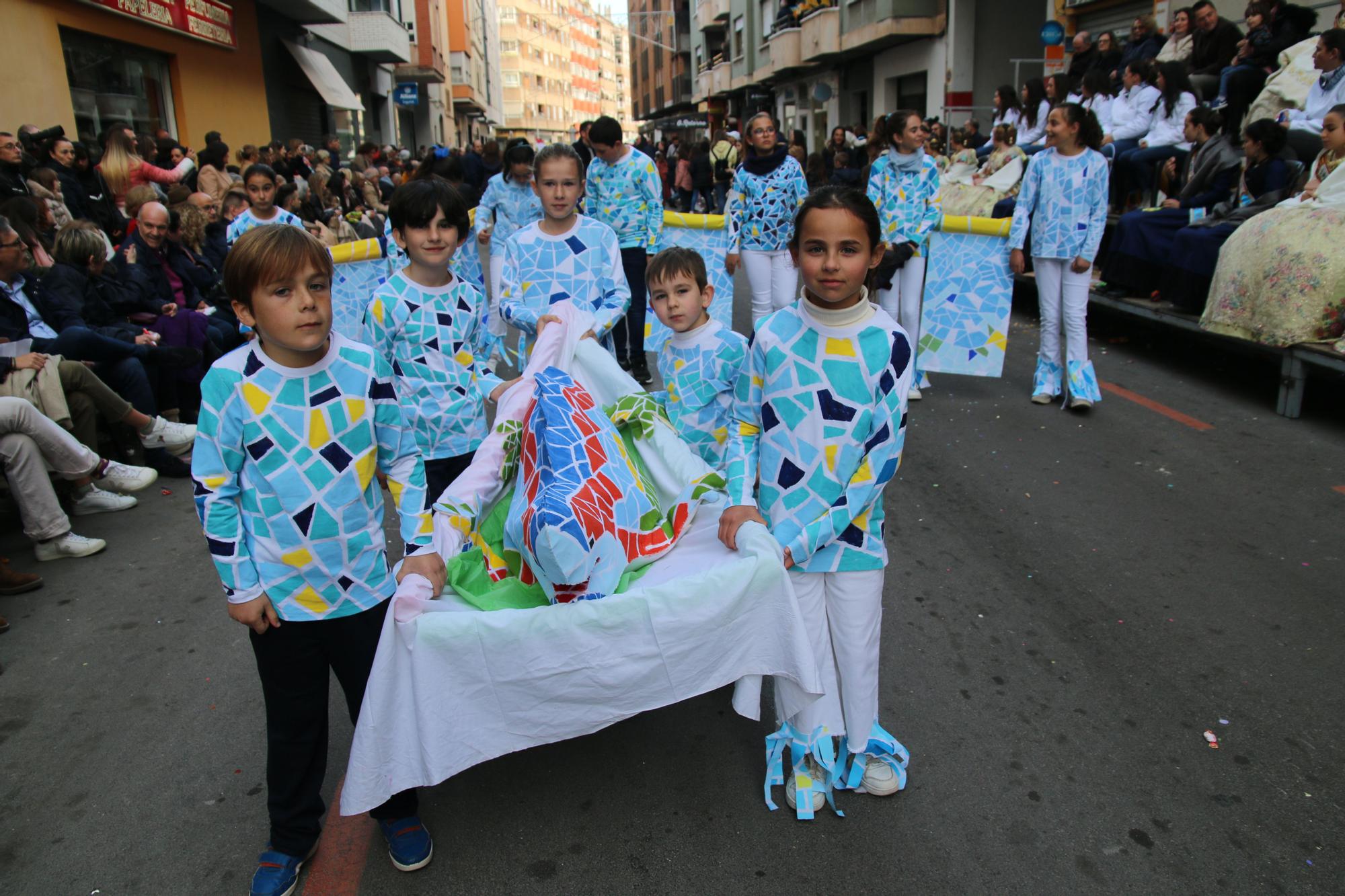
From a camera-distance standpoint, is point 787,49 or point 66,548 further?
point 787,49

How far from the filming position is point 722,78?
4919 cm

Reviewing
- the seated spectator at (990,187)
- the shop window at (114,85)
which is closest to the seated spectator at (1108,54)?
the seated spectator at (990,187)

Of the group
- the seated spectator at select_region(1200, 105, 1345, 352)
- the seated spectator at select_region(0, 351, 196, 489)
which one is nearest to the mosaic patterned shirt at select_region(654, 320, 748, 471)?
the seated spectator at select_region(0, 351, 196, 489)

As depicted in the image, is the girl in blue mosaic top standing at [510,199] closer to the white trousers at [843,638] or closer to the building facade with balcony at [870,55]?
the white trousers at [843,638]

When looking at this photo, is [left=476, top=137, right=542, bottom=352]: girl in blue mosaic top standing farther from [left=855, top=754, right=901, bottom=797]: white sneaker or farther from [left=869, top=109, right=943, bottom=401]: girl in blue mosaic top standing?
[left=855, top=754, right=901, bottom=797]: white sneaker

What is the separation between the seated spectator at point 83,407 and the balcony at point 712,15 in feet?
155

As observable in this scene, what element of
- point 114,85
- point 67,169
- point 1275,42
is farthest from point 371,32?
point 1275,42

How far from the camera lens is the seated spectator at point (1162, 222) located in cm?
909

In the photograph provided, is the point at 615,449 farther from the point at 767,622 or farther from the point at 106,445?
the point at 106,445

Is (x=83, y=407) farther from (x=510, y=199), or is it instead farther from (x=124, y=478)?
(x=510, y=199)

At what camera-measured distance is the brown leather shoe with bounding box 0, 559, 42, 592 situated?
193 inches

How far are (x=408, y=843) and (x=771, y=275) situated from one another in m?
5.69

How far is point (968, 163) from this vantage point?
15.1m

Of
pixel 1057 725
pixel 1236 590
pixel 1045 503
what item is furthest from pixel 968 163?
pixel 1057 725
